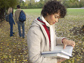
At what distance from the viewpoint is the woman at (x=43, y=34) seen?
1.06 metres

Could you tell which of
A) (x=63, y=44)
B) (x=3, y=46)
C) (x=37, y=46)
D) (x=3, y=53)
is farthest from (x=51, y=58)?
(x=3, y=46)

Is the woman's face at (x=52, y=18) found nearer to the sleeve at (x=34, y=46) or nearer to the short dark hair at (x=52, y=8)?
the short dark hair at (x=52, y=8)

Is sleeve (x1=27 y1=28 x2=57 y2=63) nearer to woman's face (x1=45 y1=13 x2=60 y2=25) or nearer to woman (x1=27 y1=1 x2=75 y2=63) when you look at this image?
woman (x1=27 y1=1 x2=75 y2=63)

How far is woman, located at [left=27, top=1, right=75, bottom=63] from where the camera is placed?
3.48ft

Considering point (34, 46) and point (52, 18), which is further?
point (52, 18)

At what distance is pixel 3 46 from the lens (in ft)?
15.8

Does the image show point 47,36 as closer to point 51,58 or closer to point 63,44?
point 51,58

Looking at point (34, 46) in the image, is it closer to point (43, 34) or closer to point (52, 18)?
point (43, 34)

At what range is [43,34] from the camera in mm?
1124

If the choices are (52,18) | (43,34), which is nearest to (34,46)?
(43,34)

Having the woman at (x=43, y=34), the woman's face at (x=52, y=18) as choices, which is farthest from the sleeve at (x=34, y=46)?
the woman's face at (x=52, y=18)

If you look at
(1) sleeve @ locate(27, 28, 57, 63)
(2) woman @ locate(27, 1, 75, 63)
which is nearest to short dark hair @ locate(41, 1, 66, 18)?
(2) woman @ locate(27, 1, 75, 63)

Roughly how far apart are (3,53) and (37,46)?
3.44 meters

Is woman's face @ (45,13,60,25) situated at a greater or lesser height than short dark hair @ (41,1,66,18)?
lesser
